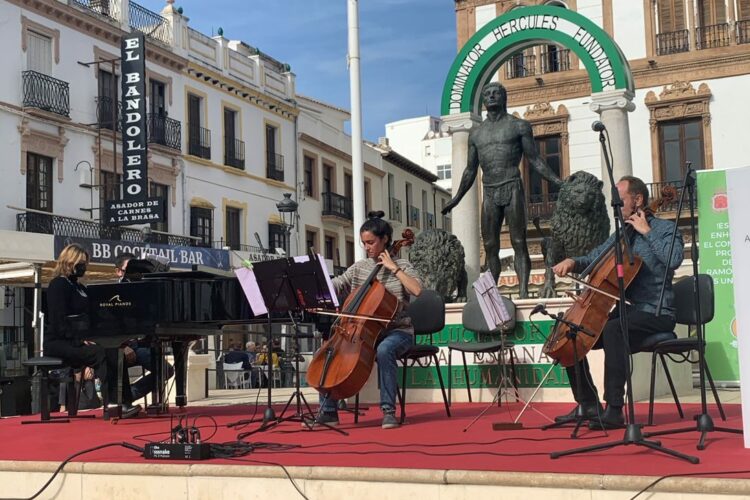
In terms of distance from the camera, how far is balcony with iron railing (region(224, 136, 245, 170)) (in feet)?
96.6

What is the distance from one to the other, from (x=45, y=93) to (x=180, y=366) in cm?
1555

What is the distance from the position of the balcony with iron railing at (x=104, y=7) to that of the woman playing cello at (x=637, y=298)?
2106 centimetres

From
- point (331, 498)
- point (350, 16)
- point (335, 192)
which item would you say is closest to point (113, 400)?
point (331, 498)

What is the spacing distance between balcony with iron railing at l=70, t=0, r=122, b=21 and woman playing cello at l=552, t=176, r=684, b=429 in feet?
69.1

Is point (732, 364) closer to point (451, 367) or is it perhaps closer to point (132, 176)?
point (451, 367)

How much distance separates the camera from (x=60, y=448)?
5.86m

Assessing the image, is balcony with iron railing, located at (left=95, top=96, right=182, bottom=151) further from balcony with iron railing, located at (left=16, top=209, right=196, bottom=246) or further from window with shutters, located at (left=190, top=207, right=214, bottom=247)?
balcony with iron railing, located at (left=16, top=209, right=196, bottom=246)

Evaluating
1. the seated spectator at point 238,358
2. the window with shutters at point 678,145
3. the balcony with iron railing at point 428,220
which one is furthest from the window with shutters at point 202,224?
the balcony with iron railing at point 428,220

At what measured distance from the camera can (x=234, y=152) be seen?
97.8 ft

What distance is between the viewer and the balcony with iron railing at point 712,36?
24.6m

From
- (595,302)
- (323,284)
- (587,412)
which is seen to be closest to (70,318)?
(323,284)

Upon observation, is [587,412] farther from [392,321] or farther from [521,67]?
[521,67]

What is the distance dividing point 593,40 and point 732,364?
12.8 ft

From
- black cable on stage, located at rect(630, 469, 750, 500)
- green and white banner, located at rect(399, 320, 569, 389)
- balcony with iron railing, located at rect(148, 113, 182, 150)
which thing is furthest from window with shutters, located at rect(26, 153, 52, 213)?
black cable on stage, located at rect(630, 469, 750, 500)
